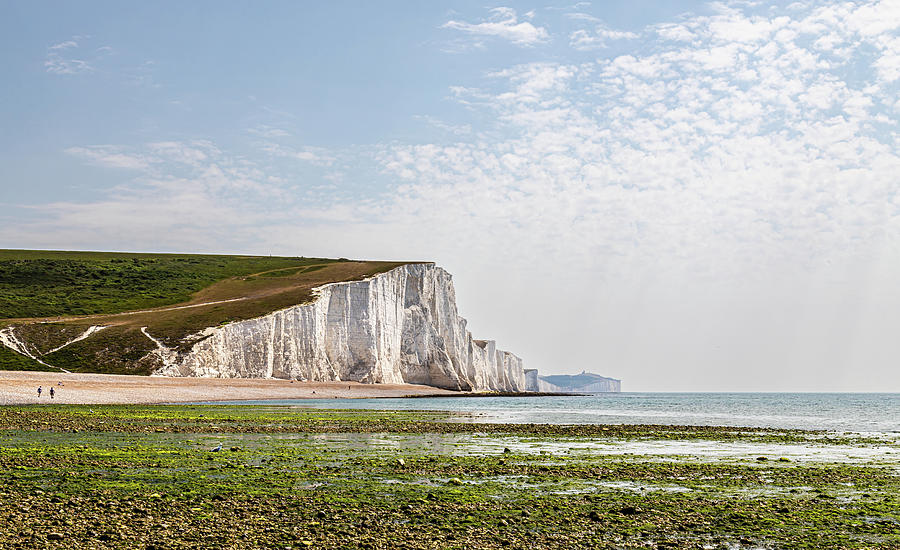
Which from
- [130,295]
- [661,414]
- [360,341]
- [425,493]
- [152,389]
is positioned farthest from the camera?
[130,295]

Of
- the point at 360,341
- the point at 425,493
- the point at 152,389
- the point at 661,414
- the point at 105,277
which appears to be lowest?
the point at 152,389

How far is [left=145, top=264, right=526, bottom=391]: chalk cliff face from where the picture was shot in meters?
82.9

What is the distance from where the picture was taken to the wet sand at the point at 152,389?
4834 centimetres

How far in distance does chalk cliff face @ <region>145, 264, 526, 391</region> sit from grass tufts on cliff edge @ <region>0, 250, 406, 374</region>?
8.22 ft

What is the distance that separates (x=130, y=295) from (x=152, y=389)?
51.4 m

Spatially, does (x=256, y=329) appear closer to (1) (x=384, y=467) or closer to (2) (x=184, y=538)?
(1) (x=384, y=467)

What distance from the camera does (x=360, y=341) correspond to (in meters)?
99.0

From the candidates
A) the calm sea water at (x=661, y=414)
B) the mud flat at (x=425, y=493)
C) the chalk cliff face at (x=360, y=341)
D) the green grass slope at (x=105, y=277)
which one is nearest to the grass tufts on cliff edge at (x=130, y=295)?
the green grass slope at (x=105, y=277)

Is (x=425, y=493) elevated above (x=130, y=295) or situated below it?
below

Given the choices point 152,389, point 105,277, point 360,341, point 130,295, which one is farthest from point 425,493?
point 105,277

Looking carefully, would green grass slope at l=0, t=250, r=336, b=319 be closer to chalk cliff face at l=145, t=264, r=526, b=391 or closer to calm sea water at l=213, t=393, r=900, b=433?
chalk cliff face at l=145, t=264, r=526, b=391

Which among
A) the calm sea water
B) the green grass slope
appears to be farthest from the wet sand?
the green grass slope

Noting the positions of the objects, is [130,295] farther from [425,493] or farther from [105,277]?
[425,493]

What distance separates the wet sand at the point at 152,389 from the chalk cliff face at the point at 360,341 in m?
4.12
